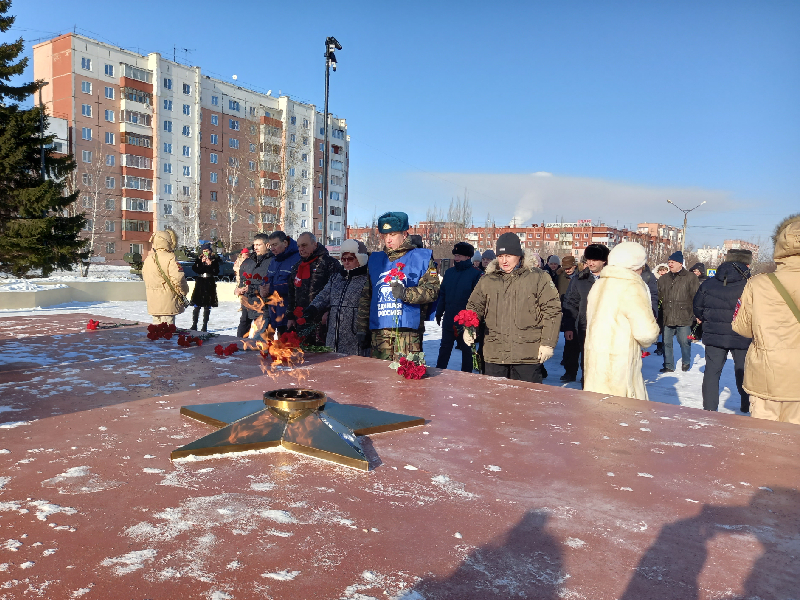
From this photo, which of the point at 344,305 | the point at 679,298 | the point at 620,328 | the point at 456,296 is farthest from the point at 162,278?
the point at 679,298

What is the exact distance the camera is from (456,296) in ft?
23.3

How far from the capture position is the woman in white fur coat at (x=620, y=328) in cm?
380

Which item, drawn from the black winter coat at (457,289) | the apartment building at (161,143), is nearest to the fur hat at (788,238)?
the black winter coat at (457,289)

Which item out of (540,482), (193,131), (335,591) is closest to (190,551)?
(335,591)

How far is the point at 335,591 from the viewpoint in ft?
3.60

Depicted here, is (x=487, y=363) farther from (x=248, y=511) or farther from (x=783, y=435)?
(x=248, y=511)

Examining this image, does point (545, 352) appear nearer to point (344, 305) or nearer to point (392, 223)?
point (392, 223)

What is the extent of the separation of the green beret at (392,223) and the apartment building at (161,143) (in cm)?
3331

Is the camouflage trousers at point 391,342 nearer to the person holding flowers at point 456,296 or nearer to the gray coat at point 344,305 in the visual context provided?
the gray coat at point 344,305

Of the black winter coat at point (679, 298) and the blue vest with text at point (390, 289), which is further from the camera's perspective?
the black winter coat at point (679, 298)

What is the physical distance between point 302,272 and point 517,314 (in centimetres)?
267

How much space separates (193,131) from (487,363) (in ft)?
156

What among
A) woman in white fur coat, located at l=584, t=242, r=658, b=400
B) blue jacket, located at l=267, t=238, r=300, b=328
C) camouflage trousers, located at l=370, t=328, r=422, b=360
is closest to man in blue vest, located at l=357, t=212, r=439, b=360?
camouflage trousers, located at l=370, t=328, r=422, b=360

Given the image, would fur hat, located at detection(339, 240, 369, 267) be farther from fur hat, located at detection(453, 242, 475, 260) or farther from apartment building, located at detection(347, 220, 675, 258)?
apartment building, located at detection(347, 220, 675, 258)
